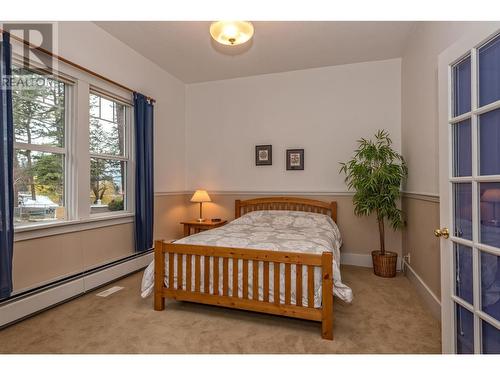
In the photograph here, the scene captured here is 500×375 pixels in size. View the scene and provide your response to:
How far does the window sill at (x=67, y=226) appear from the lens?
7.48 ft

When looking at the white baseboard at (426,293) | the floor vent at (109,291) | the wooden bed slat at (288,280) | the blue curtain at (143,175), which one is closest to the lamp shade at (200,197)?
the blue curtain at (143,175)

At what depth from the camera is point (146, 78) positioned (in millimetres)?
3695

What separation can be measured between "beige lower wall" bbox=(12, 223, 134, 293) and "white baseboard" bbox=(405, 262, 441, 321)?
332 cm

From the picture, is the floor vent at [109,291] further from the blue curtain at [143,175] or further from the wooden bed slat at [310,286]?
the wooden bed slat at [310,286]

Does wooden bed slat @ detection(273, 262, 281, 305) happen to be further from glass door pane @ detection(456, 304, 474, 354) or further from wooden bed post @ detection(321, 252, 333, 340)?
glass door pane @ detection(456, 304, 474, 354)

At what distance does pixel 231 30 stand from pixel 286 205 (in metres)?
2.49

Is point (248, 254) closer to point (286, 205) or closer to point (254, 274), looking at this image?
point (254, 274)

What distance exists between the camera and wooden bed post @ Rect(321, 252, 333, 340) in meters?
1.95

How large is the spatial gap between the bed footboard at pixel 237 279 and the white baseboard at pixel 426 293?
1.01 metres

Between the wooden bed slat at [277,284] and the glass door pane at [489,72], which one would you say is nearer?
the glass door pane at [489,72]

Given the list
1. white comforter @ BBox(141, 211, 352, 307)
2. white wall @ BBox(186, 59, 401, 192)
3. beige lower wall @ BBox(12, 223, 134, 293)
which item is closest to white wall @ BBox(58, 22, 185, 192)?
white wall @ BBox(186, 59, 401, 192)
